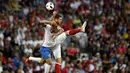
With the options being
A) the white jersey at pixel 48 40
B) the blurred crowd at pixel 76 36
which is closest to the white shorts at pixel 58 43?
the white jersey at pixel 48 40

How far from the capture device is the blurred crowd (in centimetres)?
2417

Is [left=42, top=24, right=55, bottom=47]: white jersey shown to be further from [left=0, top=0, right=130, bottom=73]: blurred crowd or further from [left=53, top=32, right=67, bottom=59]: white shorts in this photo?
[left=0, top=0, right=130, bottom=73]: blurred crowd

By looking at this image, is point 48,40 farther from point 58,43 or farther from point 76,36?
point 76,36

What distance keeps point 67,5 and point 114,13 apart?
2977 millimetres

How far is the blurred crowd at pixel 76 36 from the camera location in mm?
24172

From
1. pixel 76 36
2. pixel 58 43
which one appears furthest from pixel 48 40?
pixel 76 36

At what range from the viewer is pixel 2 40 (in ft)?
79.8

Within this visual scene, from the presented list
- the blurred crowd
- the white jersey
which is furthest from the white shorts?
the blurred crowd

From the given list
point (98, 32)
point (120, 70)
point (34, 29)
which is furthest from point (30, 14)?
point (120, 70)

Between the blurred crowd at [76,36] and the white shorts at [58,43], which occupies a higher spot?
the white shorts at [58,43]

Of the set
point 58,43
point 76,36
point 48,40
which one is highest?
point 48,40

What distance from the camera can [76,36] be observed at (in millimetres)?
27078

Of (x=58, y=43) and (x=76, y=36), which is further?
(x=76, y=36)

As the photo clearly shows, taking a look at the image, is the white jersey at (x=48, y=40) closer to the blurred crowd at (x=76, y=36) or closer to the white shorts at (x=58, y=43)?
the white shorts at (x=58, y=43)
